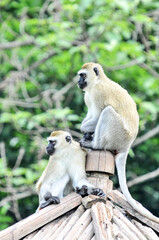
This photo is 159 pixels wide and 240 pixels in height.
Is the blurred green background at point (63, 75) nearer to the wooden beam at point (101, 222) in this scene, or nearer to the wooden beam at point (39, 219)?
Result: the wooden beam at point (39, 219)

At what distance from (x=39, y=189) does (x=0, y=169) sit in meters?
3.73

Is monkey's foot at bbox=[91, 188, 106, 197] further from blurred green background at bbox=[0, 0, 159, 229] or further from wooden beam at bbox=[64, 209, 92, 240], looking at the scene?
blurred green background at bbox=[0, 0, 159, 229]

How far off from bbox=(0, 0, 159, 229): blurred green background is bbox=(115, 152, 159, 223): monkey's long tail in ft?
10.0

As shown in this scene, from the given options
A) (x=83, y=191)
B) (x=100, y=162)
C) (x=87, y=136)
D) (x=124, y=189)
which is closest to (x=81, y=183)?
(x=83, y=191)

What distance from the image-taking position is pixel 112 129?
20.0 feet

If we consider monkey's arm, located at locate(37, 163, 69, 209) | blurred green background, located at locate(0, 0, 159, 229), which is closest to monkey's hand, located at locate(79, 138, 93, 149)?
Result: monkey's arm, located at locate(37, 163, 69, 209)

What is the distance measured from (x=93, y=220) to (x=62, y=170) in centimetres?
111

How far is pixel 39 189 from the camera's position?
17.9 ft

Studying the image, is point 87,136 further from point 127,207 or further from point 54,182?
point 127,207

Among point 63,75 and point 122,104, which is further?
point 63,75

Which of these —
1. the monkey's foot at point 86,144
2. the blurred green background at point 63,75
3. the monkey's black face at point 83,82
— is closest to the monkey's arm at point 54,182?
the monkey's foot at point 86,144

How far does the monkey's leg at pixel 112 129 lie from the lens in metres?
5.95

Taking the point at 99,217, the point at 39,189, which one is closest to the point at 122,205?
the point at 99,217

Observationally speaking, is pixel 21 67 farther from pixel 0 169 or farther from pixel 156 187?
pixel 156 187
